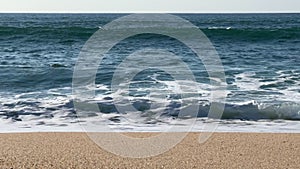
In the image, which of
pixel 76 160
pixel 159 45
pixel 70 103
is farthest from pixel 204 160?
pixel 159 45

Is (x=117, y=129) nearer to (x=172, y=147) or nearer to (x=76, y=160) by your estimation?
(x=172, y=147)

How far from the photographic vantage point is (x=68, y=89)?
1077 centimetres

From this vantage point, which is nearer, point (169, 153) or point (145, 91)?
point (169, 153)

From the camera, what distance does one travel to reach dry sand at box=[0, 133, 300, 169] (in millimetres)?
4418

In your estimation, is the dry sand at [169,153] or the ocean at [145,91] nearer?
the dry sand at [169,153]

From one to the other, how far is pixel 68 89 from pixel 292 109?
485cm

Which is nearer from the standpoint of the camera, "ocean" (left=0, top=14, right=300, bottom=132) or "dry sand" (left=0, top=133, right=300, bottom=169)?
"dry sand" (left=0, top=133, right=300, bottom=169)

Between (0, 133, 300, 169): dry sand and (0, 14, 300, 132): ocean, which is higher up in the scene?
(0, 133, 300, 169): dry sand

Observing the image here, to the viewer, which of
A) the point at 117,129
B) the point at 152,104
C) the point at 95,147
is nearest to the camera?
the point at 95,147

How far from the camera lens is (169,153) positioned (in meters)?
4.95

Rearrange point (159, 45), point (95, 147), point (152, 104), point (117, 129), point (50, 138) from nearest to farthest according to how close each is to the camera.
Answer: point (95, 147), point (50, 138), point (117, 129), point (152, 104), point (159, 45)

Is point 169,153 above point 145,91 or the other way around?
above

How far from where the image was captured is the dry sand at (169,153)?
14.5 ft

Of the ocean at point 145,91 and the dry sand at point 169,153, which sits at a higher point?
the dry sand at point 169,153
